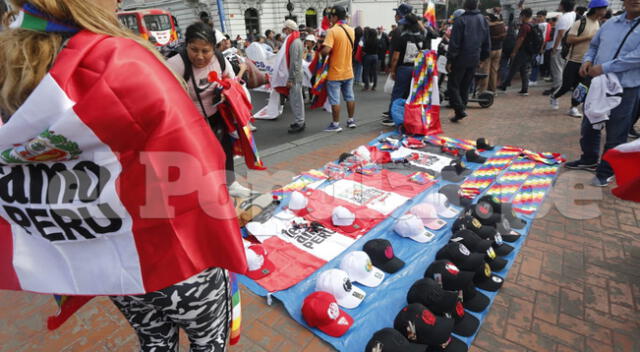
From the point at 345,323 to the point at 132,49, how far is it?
2002 mm

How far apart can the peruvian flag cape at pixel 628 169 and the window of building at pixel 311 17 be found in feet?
102

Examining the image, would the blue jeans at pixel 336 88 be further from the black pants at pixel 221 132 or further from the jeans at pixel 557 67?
the jeans at pixel 557 67

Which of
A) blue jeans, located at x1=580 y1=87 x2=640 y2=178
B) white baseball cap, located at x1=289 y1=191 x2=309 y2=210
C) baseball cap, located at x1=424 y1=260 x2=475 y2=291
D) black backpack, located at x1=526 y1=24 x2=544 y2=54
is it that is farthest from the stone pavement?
black backpack, located at x1=526 y1=24 x2=544 y2=54

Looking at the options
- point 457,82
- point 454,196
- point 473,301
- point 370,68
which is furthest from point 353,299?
point 370,68

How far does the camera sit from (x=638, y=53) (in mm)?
3520

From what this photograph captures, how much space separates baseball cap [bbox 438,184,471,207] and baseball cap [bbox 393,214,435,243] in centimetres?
69

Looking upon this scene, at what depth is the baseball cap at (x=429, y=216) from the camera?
337 cm

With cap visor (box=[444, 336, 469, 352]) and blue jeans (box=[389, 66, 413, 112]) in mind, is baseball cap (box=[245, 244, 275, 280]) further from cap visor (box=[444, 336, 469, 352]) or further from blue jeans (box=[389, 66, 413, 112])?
blue jeans (box=[389, 66, 413, 112])

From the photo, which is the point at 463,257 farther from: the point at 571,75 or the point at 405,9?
the point at 571,75

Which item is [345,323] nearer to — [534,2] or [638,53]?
[638,53]

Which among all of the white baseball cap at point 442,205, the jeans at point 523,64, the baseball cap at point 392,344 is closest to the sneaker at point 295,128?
the white baseball cap at point 442,205

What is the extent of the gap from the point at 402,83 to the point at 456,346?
16.9ft

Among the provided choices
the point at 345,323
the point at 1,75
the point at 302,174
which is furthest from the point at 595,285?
the point at 1,75

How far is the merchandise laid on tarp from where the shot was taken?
2246 millimetres
